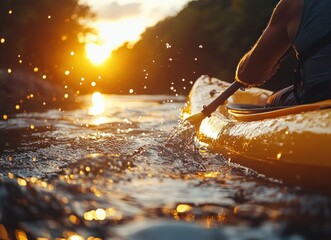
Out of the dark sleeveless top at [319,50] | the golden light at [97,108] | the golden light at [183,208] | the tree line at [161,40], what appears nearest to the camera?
the golden light at [183,208]

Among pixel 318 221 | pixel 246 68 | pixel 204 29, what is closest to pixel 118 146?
pixel 246 68

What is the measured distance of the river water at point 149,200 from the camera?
4.44 feet

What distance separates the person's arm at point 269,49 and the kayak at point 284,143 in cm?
28

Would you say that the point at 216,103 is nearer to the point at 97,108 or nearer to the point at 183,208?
the point at 183,208

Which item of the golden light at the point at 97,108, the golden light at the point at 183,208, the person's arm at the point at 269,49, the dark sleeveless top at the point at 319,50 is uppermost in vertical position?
the golden light at the point at 97,108

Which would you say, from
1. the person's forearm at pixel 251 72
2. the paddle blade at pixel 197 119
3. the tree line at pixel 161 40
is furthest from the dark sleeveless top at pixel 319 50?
the tree line at pixel 161 40

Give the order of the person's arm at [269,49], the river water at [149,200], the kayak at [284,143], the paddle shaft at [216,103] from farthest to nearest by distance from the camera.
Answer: the paddle shaft at [216,103] < the person's arm at [269,49] < the kayak at [284,143] < the river water at [149,200]

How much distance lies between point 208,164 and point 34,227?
1.28 metres

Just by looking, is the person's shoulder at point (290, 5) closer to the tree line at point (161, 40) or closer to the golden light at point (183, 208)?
the golden light at point (183, 208)

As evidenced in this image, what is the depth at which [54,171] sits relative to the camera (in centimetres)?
225

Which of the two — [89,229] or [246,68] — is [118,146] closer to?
[246,68]

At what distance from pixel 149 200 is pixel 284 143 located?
32.4 inches

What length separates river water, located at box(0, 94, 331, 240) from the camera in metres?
1.35

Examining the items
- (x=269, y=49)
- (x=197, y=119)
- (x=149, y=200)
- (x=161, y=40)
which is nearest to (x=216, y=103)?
(x=197, y=119)
